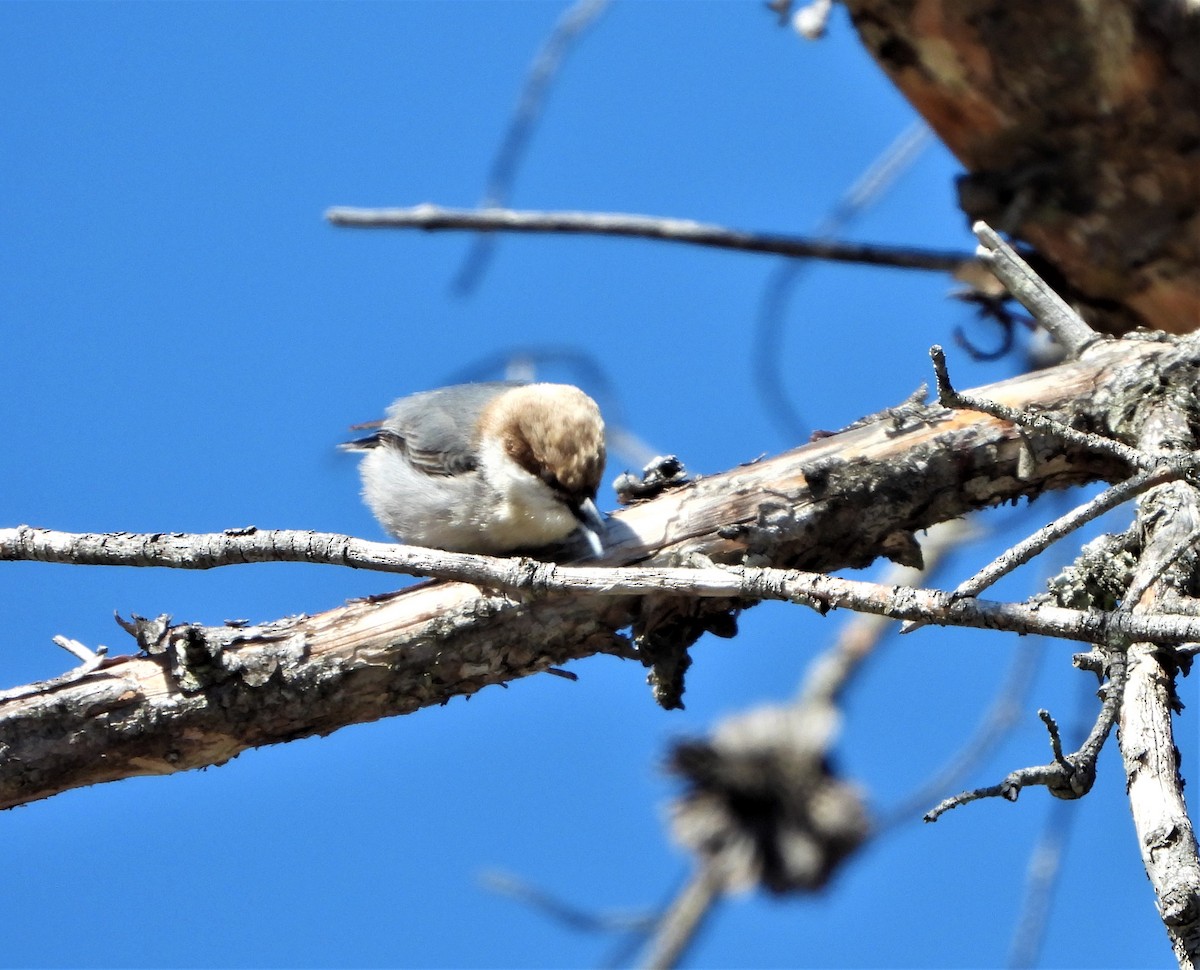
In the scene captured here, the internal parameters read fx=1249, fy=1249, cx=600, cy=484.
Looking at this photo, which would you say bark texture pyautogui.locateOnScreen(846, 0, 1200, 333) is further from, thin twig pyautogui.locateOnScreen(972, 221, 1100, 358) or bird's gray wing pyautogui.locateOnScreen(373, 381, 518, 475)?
bird's gray wing pyautogui.locateOnScreen(373, 381, 518, 475)

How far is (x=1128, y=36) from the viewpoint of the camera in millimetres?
3693

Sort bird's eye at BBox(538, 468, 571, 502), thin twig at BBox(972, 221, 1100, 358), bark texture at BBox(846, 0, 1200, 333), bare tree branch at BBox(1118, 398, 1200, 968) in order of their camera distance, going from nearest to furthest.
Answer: bare tree branch at BBox(1118, 398, 1200, 968), thin twig at BBox(972, 221, 1100, 358), bird's eye at BBox(538, 468, 571, 502), bark texture at BBox(846, 0, 1200, 333)

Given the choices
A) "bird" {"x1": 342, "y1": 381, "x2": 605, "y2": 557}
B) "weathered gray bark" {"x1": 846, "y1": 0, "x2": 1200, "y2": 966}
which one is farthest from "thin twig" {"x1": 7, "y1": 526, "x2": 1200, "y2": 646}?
"weathered gray bark" {"x1": 846, "y1": 0, "x2": 1200, "y2": 966}

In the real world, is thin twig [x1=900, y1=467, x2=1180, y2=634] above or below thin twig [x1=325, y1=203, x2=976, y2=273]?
below

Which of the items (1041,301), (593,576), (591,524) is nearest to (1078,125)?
(1041,301)

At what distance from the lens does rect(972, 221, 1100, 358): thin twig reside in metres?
3.36

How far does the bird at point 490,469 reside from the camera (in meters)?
3.58

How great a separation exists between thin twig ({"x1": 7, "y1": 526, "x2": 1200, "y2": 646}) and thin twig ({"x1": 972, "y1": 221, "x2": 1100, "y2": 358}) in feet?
3.99

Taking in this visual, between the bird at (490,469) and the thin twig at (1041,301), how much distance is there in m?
1.26

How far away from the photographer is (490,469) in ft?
12.3

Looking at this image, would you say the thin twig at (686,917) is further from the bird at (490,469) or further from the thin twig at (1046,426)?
the thin twig at (1046,426)

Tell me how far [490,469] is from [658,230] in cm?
113

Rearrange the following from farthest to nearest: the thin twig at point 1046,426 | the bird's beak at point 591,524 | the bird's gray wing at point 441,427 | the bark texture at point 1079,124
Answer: the bird's gray wing at point 441,427
the bark texture at point 1079,124
the bird's beak at point 591,524
the thin twig at point 1046,426

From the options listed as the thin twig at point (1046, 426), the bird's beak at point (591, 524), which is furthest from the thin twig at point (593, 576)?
the bird's beak at point (591, 524)
